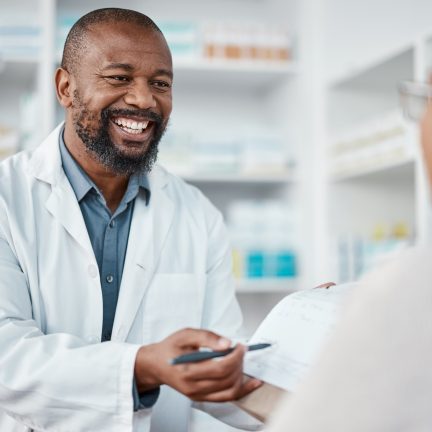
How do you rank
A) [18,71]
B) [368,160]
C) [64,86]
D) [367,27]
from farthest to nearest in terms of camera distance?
1. [18,71]
2. [367,27]
3. [368,160]
4. [64,86]

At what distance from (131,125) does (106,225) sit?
0.23 meters

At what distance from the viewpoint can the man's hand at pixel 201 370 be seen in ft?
3.48

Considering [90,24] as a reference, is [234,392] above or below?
below

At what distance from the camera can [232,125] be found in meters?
3.81

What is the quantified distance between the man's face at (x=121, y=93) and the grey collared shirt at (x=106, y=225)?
0.05m

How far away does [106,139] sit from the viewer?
1.69 metres

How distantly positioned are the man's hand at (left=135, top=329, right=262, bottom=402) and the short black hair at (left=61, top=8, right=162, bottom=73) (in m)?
0.81

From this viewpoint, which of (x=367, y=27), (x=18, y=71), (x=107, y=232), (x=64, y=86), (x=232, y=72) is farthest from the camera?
(x=232, y=72)

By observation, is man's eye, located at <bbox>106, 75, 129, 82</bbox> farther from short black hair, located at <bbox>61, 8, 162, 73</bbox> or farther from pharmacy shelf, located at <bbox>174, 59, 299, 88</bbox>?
pharmacy shelf, located at <bbox>174, 59, 299, 88</bbox>

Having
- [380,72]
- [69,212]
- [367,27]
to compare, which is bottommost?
[69,212]

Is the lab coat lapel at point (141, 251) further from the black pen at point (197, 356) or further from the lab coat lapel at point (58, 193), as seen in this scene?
the black pen at point (197, 356)

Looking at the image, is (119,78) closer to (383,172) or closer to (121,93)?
(121,93)

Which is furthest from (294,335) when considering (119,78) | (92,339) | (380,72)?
(380,72)

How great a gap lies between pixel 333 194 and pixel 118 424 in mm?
2230
